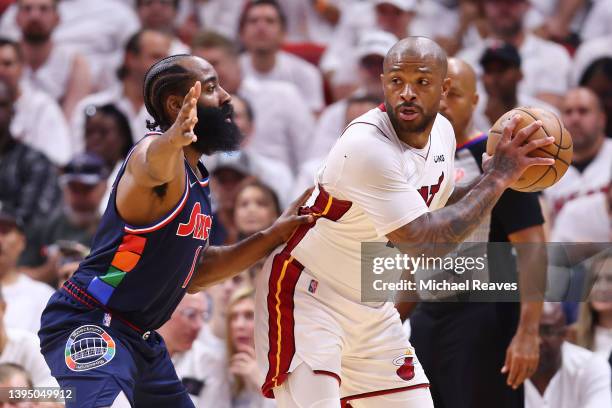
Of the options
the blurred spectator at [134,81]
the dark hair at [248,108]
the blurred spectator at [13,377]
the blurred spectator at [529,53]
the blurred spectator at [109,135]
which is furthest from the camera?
the blurred spectator at [529,53]

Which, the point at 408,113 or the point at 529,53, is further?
the point at 529,53

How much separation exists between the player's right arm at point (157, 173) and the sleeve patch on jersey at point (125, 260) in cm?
14

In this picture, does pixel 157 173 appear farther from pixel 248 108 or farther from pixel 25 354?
pixel 248 108

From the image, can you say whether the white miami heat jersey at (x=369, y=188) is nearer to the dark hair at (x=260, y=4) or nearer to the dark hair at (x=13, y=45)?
the dark hair at (x=260, y=4)

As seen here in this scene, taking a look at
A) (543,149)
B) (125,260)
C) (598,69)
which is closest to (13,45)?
(598,69)

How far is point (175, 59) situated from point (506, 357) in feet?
7.68

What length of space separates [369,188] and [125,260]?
3.58ft

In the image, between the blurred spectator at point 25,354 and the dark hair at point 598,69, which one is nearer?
the blurred spectator at point 25,354

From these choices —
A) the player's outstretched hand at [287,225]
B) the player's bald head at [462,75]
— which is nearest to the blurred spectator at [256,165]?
the player's bald head at [462,75]

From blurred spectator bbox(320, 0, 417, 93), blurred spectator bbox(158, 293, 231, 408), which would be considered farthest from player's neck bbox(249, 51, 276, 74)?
blurred spectator bbox(158, 293, 231, 408)

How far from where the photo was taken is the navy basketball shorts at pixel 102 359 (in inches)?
179

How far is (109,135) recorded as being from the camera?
31.9 ft

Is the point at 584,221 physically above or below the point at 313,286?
above

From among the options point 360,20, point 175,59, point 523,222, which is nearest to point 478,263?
point 523,222
